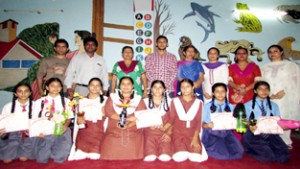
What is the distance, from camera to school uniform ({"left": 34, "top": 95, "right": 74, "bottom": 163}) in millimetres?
2675

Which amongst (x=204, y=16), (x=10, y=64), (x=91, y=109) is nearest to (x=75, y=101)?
(x=91, y=109)

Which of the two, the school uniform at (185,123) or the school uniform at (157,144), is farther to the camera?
the school uniform at (185,123)

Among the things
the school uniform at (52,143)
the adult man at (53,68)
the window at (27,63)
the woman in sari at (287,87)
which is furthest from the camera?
the window at (27,63)

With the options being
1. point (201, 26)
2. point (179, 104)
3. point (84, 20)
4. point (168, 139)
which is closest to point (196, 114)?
point (179, 104)

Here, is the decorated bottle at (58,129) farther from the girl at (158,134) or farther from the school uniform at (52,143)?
the girl at (158,134)

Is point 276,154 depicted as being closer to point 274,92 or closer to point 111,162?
point 274,92

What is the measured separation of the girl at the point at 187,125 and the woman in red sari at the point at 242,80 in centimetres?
117

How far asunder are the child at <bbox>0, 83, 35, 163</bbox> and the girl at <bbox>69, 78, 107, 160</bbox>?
61 cm

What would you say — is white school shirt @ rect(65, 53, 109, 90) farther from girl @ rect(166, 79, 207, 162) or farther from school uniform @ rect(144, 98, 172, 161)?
girl @ rect(166, 79, 207, 162)

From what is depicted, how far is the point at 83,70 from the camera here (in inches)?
155

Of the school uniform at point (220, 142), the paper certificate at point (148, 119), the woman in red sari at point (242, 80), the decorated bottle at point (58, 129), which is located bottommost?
the school uniform at point (220, 142)

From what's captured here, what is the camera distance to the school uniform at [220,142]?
2846 mm

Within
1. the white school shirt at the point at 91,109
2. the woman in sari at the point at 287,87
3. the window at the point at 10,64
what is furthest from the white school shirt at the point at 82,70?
the woman in sari at the point at 287,87

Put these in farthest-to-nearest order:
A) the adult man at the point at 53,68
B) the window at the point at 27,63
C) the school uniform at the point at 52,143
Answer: the window at the point at 27,63 < the adult man at the point at 53,68 < the school uniform at the point at 52,143
